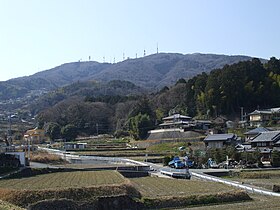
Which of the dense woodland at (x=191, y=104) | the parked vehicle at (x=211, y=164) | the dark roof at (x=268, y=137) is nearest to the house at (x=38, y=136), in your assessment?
the dense woodland at (x=191, y=104)

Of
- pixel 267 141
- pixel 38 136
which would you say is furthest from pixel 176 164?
pixel 38 136

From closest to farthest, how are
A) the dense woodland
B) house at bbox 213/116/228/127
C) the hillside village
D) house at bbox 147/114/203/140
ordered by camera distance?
the hillside village, house at bbox 147/114/203/140, house at bbox 213/116/228/127, the dense woodland

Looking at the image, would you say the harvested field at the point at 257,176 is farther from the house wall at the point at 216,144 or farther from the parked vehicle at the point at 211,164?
the house wall at the point at 216,144

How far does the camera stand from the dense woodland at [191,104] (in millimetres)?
54969

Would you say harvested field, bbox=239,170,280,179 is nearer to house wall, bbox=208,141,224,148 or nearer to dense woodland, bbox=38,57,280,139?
house wall, bbox=208,141,224,148

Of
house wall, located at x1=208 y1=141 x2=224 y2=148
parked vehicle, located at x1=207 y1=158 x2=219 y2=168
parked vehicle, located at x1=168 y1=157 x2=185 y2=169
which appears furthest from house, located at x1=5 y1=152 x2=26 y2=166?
house wall, located at x1=208 y1=141 x2=224 y2=148

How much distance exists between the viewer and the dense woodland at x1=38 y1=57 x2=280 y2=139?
55.0 m

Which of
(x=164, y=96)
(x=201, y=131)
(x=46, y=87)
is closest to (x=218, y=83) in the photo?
(x=201, y=131)

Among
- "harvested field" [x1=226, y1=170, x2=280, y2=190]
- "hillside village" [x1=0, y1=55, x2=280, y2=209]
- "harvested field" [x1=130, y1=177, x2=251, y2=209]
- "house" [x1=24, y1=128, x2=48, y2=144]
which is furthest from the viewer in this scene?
"house" [x1=24, y1=128, x2=48, y2=144]

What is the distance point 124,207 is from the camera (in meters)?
16.6

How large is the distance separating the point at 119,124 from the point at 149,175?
1458 inches

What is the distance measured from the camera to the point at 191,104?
202ft

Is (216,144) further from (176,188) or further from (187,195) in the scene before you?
(187,195)

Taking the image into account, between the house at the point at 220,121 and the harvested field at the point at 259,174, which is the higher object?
the house at the point at 220,121
